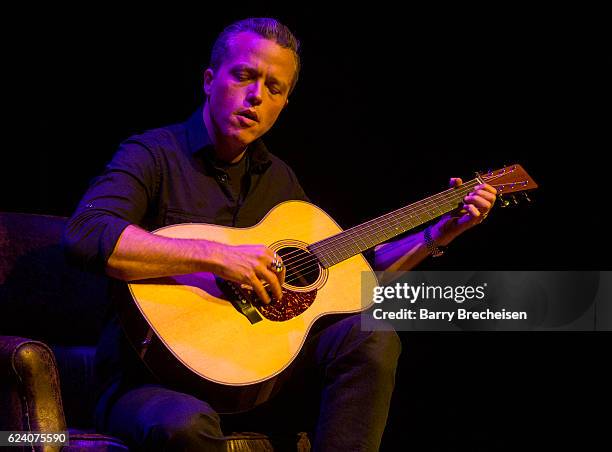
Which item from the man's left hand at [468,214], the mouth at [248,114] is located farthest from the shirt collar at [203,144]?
the man's left hand at [468,214]

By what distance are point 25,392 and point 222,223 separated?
2.66 feet

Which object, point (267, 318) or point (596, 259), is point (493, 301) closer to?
point (596, 259)

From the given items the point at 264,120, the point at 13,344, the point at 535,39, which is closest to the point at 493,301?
the point at 535,39

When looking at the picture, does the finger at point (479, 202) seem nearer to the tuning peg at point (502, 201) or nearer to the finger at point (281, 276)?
the tuning peg at point (502, 201)

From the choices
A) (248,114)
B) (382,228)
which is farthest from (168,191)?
(382,228)

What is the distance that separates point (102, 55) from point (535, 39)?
2306 millimetres

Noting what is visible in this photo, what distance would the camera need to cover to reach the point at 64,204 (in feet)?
9.75

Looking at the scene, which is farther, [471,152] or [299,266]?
[471,152]

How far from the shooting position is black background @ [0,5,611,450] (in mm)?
3334

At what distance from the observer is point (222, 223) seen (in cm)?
216

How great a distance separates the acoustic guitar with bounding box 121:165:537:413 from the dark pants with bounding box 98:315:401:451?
0.08 m

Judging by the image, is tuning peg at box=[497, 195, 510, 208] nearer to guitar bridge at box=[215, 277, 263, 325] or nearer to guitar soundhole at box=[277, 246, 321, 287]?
guitar soundhole at box=[277, 246, 321, 287]

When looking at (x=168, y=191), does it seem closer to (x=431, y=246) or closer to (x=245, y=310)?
(x=245, y=310)

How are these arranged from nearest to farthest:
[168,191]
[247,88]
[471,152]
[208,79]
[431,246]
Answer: [168,191] < [247,88] < [208,79] < [431,246] < [471,152]
